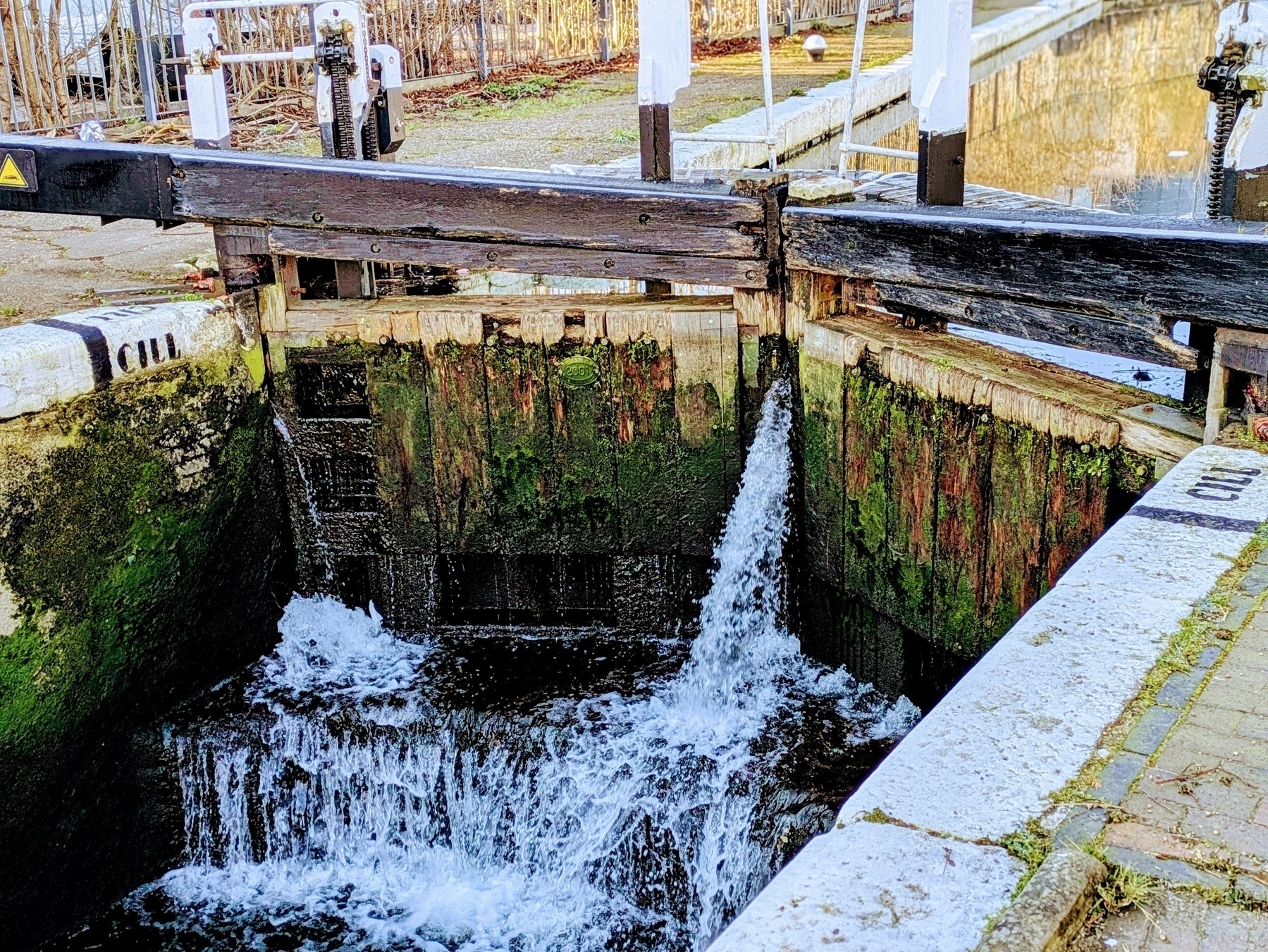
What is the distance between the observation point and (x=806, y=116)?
35.7ft

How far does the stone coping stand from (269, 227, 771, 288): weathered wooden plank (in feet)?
7.73

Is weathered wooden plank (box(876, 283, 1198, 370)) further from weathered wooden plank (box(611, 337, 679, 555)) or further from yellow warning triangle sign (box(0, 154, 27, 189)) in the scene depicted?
yellow warning triangle sign (box(0, 154, 27, 189))

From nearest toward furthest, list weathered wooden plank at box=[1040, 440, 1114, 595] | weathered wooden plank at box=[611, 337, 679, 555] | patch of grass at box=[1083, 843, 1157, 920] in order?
patch of grass at box=[1083, 843, 1157, 920] < weathered wooden plank at box=[1040, 440, 1114, 595] < weathered wooden plank at box=[611, 337, 679, 555]

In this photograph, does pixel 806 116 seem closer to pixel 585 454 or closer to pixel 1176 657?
pixel 585 454

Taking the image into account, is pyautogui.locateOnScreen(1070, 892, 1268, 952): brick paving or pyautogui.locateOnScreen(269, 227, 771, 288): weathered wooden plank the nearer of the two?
pyautogui.locateOnScreen(1070, 892, 1268, 952): brick paving

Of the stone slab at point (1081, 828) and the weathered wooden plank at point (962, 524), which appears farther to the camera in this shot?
the weathered wooden plank at point (962, 524)

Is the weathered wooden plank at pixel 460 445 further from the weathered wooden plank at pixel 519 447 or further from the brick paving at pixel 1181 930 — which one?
the brick paving at pixel 1181 930

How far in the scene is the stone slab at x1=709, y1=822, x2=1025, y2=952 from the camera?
212 centimetres

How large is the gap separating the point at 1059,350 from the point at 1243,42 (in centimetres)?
210

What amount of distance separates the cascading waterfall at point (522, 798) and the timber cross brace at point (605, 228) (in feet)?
2.48

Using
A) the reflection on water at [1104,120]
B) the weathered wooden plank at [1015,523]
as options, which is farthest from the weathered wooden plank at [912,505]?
the reflection on water at [1104,120]

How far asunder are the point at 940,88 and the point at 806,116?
5.65 metres

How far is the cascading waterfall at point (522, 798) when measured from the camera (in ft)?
15.9

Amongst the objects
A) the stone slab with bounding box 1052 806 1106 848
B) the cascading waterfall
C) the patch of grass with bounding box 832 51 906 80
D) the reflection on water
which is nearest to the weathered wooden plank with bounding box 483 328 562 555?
the cascading waterfall
